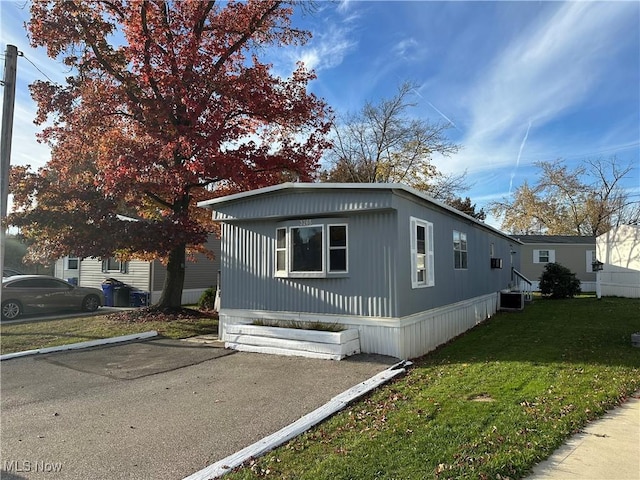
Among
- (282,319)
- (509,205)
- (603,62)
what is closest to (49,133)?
(282,319)

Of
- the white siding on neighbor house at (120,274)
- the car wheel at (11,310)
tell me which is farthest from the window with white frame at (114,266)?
the car wheel at (11,310)

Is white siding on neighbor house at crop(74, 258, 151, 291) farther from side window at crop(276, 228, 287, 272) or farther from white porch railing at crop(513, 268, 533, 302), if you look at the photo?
white porch railing at crop(513, 268, 533, 302)

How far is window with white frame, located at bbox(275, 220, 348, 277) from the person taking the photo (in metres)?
8.34

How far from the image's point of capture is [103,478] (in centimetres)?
338

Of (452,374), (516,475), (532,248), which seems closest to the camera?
(516,475)

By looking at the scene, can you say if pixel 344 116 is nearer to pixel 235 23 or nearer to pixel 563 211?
pixel 235 23

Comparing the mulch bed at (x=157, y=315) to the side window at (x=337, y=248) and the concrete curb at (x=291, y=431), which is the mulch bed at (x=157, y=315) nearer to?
the side window at (x=337, y=248)

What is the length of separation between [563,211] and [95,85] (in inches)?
1458

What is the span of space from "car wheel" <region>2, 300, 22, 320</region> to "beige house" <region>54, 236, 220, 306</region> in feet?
13.0

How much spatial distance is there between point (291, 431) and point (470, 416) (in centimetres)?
195

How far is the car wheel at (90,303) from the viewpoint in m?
15.9

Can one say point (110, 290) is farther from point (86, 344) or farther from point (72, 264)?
point (86, 344)

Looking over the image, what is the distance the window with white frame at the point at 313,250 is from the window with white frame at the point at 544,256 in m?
23.0

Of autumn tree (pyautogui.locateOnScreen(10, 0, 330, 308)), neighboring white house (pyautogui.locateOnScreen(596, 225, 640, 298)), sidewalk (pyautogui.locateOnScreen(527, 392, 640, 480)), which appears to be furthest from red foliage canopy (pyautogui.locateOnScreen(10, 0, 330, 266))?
neighboring white house (pyautogui.locateOnScreen(596, 225, 640, 298))
